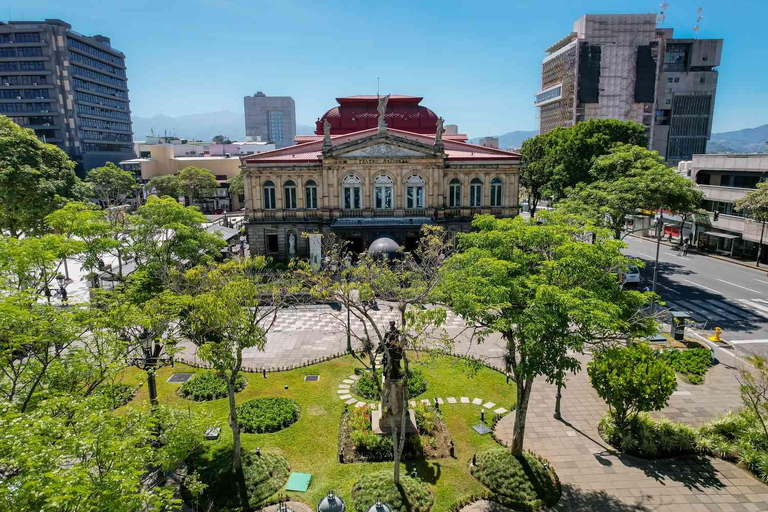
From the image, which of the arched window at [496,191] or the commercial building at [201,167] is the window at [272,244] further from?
the commercial building at [201,167]

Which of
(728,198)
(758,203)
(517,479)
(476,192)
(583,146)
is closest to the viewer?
(517,479)

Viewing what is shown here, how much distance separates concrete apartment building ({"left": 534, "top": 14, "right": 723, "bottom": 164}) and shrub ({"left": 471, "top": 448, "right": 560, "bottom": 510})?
12258 cm

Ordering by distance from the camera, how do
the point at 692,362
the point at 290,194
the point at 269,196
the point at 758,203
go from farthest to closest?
the point at 290,194, the point at 269,196, the point at 758,203, the point at 692,362

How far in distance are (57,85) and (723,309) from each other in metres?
123

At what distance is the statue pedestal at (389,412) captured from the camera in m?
22.0

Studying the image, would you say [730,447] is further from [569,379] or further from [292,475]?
[292,475]

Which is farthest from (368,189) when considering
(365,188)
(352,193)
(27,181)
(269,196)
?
(27,181)

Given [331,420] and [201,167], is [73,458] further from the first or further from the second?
[201,167]

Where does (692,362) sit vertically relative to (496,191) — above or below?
below

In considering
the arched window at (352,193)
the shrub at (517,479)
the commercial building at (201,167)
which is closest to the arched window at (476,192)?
the arched window at (352,193)

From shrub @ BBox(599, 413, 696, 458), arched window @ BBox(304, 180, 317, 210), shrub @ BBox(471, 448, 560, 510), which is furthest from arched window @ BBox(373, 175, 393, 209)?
shrub @ BBox(471, 448, 560, 510)

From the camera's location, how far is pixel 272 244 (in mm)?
55312

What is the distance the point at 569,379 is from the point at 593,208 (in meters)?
20.7

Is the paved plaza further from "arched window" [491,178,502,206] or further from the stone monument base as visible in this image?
"arched window" [491,178,502,206]
